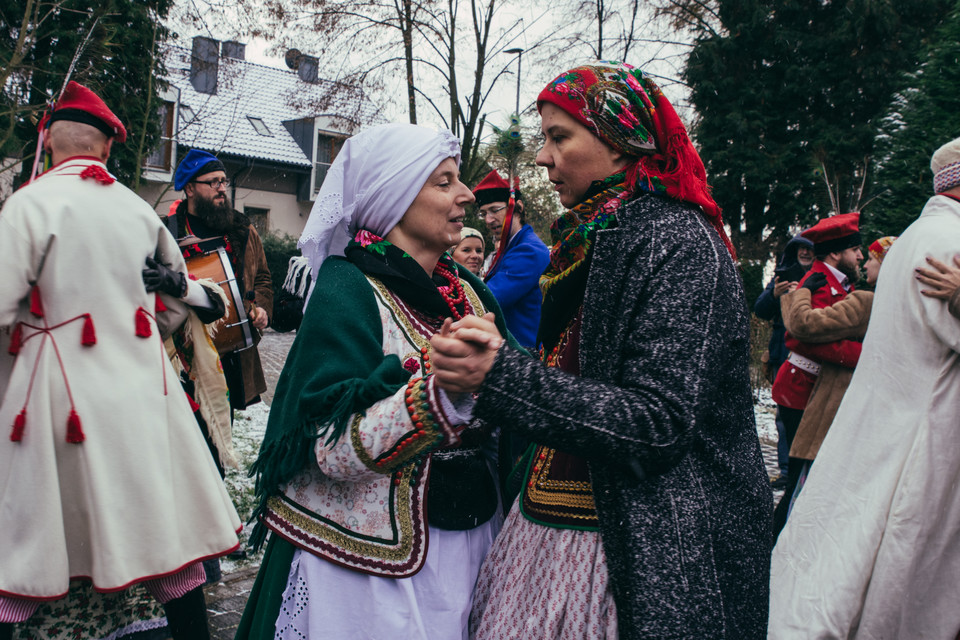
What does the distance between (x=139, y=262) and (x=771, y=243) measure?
66.4 ft

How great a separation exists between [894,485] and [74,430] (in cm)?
288

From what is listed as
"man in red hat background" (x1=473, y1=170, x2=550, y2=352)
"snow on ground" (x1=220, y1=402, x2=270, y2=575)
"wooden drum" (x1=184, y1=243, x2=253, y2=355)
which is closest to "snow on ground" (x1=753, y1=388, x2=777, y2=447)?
"man in red hat background" (x1=473, y1=170, x2=550, y2=352)

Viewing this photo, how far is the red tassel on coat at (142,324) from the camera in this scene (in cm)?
286

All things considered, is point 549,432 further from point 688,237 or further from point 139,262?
point 139,262

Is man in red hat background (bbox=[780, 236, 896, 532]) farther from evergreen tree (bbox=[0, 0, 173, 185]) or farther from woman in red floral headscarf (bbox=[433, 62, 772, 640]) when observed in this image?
evergreen tree (bbox=[0, 0, 173, 185])

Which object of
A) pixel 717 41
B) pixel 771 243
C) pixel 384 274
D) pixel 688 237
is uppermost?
pixel 717 41

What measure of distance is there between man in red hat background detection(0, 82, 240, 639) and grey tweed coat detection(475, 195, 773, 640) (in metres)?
1.87

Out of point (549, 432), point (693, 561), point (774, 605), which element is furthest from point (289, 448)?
point (774, 605)

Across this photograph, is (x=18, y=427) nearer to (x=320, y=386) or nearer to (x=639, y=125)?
(x=320, y=386)

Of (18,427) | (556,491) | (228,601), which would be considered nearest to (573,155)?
(556,491)

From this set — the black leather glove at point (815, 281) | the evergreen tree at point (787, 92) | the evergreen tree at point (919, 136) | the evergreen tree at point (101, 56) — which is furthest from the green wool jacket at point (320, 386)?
the evergreen tree at point (787, 92)

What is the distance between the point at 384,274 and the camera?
6.33 feet

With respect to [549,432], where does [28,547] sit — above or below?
below

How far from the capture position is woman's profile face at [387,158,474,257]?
6.75ft
